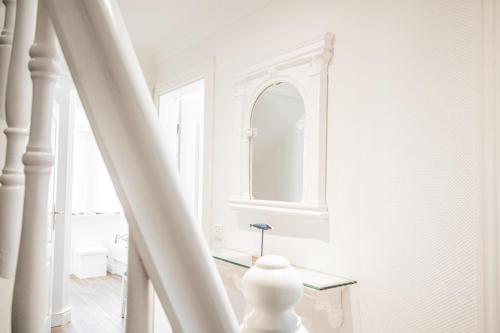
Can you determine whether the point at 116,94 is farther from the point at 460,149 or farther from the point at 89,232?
the point at 89,232

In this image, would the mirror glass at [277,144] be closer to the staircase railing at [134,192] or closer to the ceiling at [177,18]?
the ceiling at [177,18]

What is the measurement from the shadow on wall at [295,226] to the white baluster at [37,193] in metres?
1.58

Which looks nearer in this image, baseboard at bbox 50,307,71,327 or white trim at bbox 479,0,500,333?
white trim at bbox 479,0,500,333

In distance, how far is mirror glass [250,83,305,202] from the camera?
6.71 feet

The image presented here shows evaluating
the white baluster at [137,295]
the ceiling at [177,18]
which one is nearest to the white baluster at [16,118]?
the white baluster at [137,295]

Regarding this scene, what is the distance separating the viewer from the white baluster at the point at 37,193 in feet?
1.43

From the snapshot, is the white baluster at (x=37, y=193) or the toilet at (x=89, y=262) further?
the toilet at (x=89, y=262)

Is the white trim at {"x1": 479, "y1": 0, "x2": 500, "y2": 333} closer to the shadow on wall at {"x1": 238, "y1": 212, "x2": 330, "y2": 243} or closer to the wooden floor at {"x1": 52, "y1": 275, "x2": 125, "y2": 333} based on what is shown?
the shadow on wall at {"x1": 238, "y1": 212, "x2": 330, "y2": 243}

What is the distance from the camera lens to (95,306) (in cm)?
416

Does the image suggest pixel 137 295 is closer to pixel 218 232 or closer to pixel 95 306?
pixel 218 232

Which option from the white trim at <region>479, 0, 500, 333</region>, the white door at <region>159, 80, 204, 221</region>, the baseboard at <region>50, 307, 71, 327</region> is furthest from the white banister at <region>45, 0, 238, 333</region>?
the baseboard at <region>50, 307, 71, 327</region>

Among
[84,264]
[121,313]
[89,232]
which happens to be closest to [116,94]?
[121,313]

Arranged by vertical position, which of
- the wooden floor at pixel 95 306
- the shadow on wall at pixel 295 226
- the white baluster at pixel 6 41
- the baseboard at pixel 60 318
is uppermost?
the white baluster at pixel 6 41

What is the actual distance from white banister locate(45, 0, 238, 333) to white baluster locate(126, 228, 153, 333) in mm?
15
